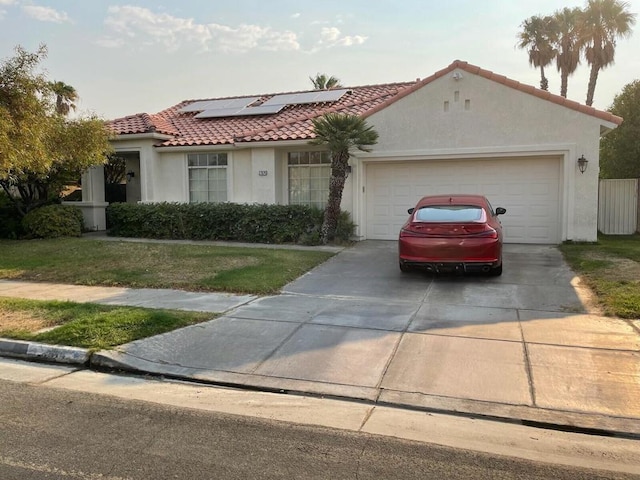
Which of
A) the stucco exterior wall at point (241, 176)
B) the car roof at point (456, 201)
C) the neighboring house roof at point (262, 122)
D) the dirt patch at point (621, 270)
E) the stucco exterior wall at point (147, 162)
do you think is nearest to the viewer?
the dirt patch at point (621, 270)

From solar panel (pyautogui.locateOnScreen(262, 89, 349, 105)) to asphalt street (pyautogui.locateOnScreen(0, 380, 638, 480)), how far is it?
16.0 metres

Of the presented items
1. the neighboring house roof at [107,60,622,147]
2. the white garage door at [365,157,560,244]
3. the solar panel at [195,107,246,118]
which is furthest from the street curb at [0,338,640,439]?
the solar panel at [195,107,246,118]

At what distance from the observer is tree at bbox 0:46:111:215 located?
10.3 metres

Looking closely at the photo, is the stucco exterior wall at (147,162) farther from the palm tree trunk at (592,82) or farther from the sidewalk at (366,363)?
the palm tree trunk at (592,82)

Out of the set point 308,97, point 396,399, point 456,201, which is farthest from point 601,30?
point 396,399

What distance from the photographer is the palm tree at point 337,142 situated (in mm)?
13117

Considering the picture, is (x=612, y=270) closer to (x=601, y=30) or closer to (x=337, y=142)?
(x=337, y=142)

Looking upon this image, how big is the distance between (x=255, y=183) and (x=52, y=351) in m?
10.8

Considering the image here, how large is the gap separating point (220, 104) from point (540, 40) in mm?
19460

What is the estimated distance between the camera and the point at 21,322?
7215mm

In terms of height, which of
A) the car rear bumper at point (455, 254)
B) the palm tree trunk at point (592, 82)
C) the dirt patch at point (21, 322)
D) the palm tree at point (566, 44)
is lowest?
the dirt patch at point (21, 322)

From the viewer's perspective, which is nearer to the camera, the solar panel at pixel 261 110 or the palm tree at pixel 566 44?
the solar panel at pixel 261 110

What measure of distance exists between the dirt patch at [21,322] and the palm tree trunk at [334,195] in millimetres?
8034

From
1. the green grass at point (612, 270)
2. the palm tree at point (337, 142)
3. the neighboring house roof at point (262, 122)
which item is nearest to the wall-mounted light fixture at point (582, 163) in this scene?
the green grass at point (612, 270)
